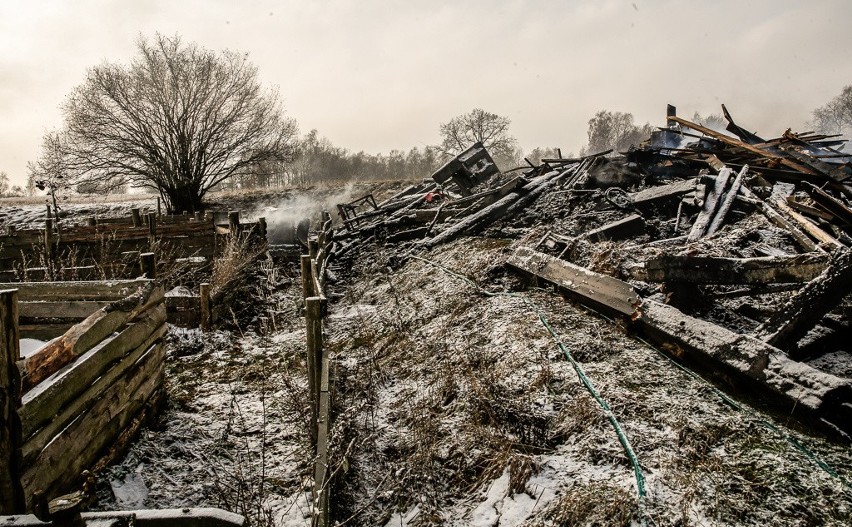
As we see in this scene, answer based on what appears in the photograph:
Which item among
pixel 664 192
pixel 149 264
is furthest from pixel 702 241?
pixel 149 264

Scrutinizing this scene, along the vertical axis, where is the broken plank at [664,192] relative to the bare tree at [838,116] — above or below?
below

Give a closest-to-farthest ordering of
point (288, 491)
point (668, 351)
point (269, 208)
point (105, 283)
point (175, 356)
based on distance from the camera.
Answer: point (288, 491) < point (105, 283) < point (668, 351) < point (175, 356) < point (269, 208)

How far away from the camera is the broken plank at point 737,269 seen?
4.04 meters

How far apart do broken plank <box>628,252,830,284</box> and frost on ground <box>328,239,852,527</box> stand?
2.69 feet

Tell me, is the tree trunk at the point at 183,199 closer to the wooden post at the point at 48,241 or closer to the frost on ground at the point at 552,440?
the wooden post at the point at 48,241

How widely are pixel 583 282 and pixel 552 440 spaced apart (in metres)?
2.57

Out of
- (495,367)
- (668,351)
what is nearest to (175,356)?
(495,367)

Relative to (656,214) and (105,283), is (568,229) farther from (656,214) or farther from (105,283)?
(105,283)

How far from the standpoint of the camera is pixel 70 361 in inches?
117

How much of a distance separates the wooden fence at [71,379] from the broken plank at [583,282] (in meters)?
4.75

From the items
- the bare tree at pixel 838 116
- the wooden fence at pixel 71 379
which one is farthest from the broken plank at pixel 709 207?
the bare tree at pixel 838 116

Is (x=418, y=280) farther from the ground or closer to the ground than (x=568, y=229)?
closer to the ground

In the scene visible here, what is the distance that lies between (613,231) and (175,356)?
7447mm

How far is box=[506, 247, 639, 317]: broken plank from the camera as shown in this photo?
4.83 metres
